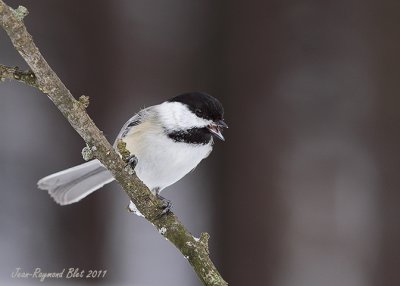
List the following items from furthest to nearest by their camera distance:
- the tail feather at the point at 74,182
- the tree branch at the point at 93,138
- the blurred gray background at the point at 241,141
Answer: the blurred gray background at the point at 241,141 → the tail feather at the point at 74,182 → the tree branch at the point at 93,138

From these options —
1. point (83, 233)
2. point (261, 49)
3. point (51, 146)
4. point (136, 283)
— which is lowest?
point (136, 283)

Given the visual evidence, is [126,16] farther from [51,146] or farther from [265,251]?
[265,251]

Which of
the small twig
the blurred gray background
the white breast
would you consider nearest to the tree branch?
the small twig

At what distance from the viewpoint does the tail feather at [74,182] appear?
5.12 ft

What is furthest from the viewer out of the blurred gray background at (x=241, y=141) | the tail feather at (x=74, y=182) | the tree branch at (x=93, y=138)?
the blurred gray background at (x=241, y=141)

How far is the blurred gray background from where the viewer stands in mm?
2311

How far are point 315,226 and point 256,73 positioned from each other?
65 centimetres

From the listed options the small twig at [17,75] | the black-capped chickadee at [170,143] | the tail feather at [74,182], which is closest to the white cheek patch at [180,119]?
the black-capped chickadee at [170,143]

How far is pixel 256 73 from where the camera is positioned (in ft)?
8.16

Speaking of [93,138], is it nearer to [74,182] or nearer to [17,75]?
[17,75]

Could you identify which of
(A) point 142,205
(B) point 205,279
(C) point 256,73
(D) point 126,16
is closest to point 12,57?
(D) point 126,16

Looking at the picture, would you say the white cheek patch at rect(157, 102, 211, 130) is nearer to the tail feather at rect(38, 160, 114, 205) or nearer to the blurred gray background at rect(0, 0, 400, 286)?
the tail feather at rect(38, 160, 114, 205)

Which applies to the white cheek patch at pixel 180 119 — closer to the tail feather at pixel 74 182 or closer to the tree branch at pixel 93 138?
the tail feather at pixel 74 182

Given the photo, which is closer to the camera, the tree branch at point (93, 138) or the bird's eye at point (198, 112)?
the tree branch at point (93, 138)
